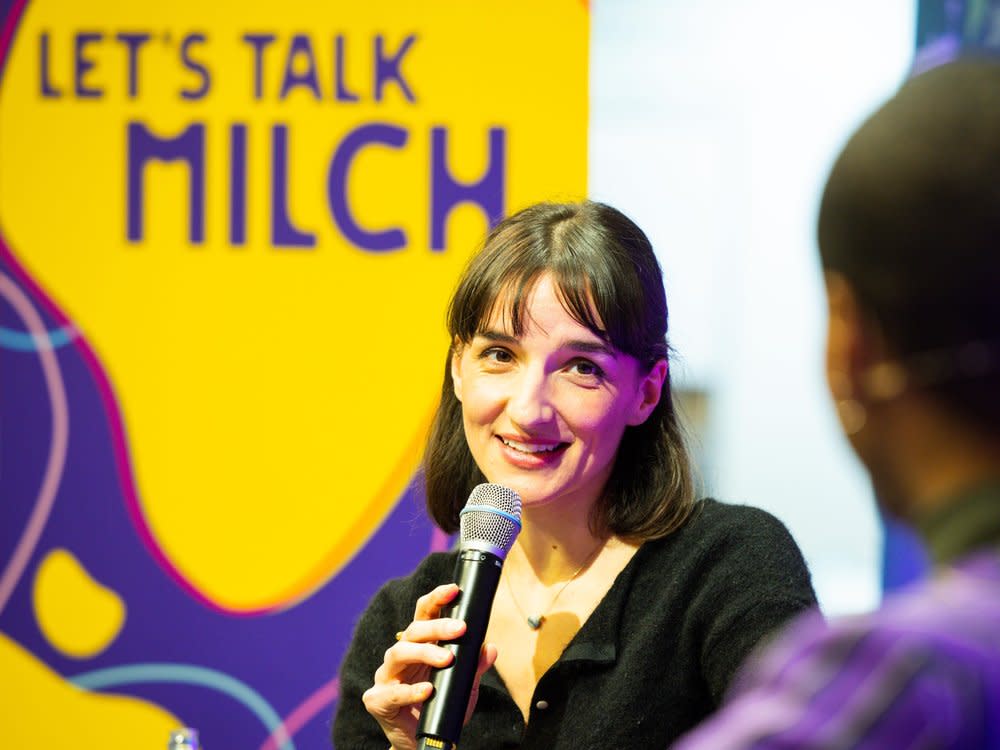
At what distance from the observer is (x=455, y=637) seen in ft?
5.16

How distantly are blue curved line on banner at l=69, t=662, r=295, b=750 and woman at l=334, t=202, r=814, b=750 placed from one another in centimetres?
91

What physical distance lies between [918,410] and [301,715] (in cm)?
239

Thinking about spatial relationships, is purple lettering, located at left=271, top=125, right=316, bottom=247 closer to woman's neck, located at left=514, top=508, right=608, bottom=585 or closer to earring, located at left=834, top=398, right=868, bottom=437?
woman's neck, located at left=514, top=508, right=608, bottom=585

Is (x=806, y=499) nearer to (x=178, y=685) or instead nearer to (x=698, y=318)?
(x=698, y=318)

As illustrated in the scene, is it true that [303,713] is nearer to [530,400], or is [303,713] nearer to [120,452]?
[120,452]

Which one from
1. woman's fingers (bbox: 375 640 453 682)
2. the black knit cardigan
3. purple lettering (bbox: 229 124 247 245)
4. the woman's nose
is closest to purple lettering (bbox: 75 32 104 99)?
purple lettering (bbox: 229 124 247 245)

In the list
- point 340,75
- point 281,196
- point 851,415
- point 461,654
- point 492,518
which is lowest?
point 461,654

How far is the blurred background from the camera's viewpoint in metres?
2.93

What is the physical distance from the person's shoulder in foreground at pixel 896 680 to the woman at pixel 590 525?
3.65 ft

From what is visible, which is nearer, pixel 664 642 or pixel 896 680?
pixel 896 680

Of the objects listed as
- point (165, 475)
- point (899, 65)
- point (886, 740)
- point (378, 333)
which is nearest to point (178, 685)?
point (165, 475)

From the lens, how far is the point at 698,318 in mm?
2902

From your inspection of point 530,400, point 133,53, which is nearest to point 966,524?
point 530,400

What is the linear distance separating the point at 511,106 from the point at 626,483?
3.86 feet
